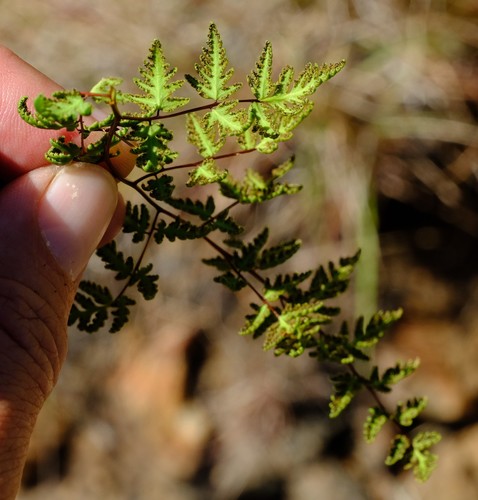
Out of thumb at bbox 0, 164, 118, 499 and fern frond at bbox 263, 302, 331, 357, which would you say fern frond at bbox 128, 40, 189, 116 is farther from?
fern frond at bbox 263, 302, 331, 357

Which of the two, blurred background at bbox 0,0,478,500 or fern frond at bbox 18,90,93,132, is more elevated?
fern frond at bbox 18,90,93,132

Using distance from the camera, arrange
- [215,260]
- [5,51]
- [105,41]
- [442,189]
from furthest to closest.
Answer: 1. [105,41]
2. [442,189]
3. [5,51]
4. [215,260]

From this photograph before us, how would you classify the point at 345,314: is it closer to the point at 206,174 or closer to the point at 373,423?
the point at 373,423

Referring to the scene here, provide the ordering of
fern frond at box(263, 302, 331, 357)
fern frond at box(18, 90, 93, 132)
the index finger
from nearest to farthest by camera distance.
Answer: fern frond at box(18, 90, 93, 132), fern frond at box(263, 302, 331, 357), the index finger

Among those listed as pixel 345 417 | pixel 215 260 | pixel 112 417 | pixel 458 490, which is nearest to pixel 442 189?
pixel 345 417

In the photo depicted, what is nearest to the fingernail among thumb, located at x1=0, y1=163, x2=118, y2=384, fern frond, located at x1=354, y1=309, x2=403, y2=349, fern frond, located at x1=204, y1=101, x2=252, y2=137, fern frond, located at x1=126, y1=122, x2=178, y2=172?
thumb, located at x1=0, y1=163, x2=118, y2=384

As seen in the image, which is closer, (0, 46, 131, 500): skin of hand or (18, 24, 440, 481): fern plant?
(18, 24, 440, 481): fern plant

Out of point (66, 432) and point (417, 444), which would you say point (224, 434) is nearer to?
point (66, 432)

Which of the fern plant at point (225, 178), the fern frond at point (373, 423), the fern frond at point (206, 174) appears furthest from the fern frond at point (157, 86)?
the fern frond at point (373, 423)

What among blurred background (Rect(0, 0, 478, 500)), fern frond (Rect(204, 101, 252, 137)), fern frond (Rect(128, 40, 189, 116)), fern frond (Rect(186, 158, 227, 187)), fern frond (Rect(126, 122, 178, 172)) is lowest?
blurred background (Rect(0, 0, 478, 500))
